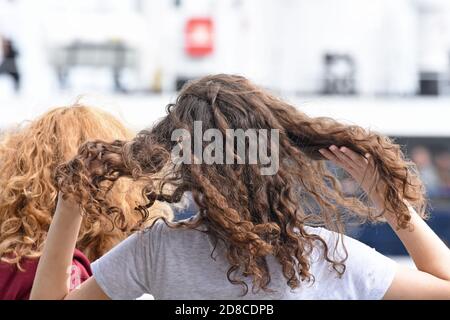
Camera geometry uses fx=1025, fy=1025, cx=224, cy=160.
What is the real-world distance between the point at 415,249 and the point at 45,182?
86 cm

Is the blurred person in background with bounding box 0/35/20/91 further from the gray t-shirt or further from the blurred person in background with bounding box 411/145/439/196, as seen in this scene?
the gray t-shirt

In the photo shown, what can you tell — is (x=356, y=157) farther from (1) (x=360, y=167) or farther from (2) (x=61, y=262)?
(2) (x=61, y=262)

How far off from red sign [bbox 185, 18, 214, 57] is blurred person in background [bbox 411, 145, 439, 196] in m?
2.74

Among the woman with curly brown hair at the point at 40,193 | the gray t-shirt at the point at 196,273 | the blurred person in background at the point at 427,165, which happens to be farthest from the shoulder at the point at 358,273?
the blurred person in background at the point at 427,165

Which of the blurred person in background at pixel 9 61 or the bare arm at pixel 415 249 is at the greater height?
the blurred person in background at pixel 9 61

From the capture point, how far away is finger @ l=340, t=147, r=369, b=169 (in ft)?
5.97

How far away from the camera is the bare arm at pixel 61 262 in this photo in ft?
5.91

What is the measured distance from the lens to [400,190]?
6.01ft

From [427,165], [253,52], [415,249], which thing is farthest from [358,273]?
[253,52]

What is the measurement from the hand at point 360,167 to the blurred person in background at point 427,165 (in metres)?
9.58

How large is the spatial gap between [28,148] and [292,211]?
2.55 feet

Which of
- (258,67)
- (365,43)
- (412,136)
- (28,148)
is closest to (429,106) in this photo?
(412,136)

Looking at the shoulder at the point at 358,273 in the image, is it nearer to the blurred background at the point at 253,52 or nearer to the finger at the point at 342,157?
the finger at the point at 342,157

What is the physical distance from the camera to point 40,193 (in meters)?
2.26
